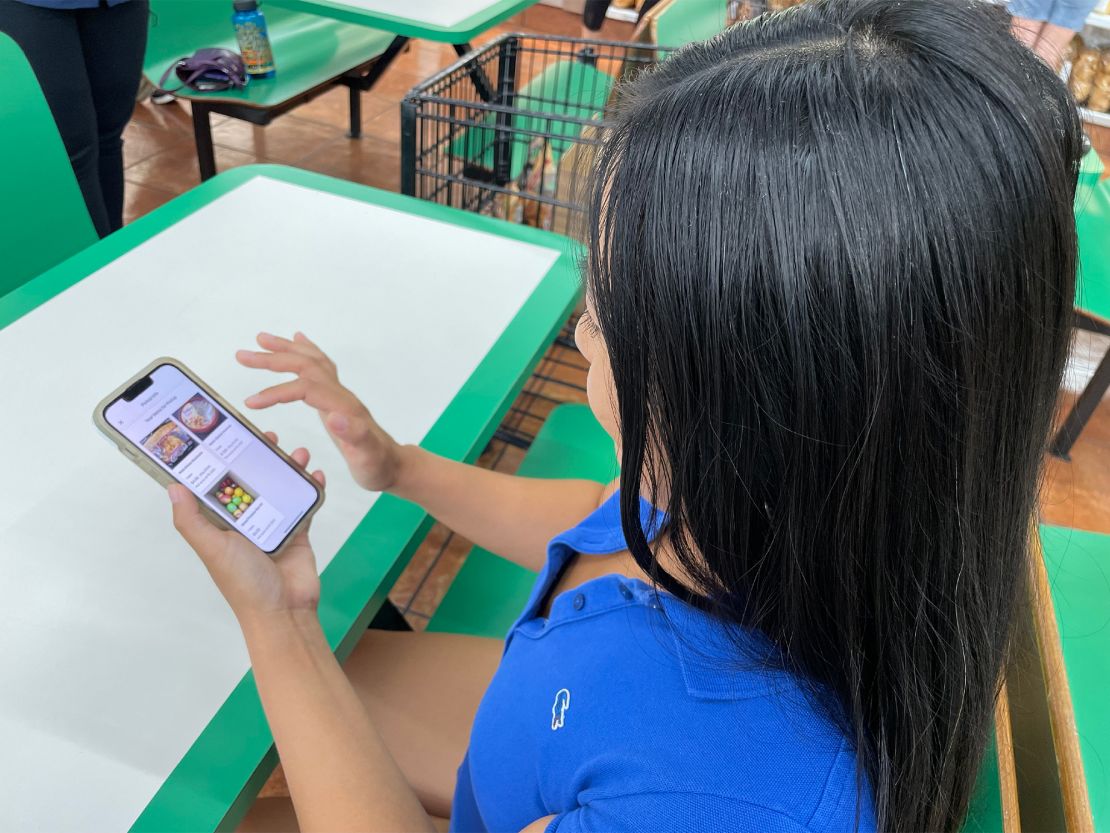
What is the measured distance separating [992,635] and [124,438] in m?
0.62

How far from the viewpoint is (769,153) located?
32 cm

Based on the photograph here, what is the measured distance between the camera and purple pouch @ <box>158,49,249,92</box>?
1832 millimetres

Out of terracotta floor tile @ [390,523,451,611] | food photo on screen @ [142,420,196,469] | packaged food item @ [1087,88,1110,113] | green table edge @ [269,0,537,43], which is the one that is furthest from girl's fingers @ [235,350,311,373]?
packaged food item @ [1087,88,1110,113]

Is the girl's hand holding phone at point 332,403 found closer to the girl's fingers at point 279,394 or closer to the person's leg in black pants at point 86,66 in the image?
the girl's fingers at point 279,394

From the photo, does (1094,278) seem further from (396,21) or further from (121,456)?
(121,456)

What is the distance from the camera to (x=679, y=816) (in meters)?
Result: 0.39

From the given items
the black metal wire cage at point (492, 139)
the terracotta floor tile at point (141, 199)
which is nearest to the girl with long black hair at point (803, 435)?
the black metal wire cage at point (492, 139)

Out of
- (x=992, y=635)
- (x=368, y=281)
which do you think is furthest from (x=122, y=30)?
(x=992, y=635)

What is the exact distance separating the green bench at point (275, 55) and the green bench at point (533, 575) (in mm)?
1311

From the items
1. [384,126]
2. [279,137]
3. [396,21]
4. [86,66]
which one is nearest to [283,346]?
[86,66]

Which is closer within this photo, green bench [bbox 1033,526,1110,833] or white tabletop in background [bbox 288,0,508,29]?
green bench [bbox 1033,526,1110,833]

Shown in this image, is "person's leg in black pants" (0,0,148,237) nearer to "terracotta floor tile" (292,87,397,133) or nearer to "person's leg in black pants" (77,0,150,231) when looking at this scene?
"person's leg in black pants" (77,0,150,231)

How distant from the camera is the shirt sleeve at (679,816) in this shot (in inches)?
14.8

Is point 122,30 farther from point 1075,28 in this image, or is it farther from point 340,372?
point 1075,28
